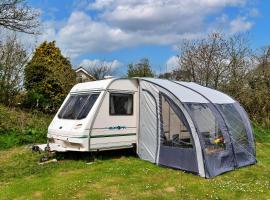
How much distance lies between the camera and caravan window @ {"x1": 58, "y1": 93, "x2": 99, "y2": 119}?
11891mm

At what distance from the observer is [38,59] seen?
21.3 m

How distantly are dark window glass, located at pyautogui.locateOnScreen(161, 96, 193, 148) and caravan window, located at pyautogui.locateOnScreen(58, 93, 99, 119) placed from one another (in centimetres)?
203

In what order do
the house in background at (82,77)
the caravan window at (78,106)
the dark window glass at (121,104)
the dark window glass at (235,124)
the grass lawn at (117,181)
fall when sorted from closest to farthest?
1. the grass lawn at (117,181)
2. the dark window glass at (235,124)
3. the caravan window at (78,106)
4. the dark window glass at (121,104)
5. the house in background at (82,77)

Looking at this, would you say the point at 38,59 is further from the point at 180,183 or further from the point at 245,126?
the point at 180,183

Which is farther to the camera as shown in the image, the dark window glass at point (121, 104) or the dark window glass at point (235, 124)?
the dark window glass at point (121, 104)

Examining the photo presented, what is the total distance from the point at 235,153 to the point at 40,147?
5.78m

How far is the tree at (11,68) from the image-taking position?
19.8 meters

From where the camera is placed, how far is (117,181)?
970 centimetres

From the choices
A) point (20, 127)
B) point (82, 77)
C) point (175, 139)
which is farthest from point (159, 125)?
point (82, 77)

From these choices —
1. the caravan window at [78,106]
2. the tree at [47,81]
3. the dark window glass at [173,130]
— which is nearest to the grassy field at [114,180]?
the dark window glass at [173,130]

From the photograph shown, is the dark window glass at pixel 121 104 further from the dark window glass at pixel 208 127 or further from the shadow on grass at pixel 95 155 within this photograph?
the dark window glass at pixel 208 127

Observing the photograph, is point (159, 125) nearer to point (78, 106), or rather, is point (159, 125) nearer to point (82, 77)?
point (78, 106)

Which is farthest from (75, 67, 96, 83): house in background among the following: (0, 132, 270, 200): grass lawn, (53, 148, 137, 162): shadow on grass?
(0, 132, 270, 200): grass lawn

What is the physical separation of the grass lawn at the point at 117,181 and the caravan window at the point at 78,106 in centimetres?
128
